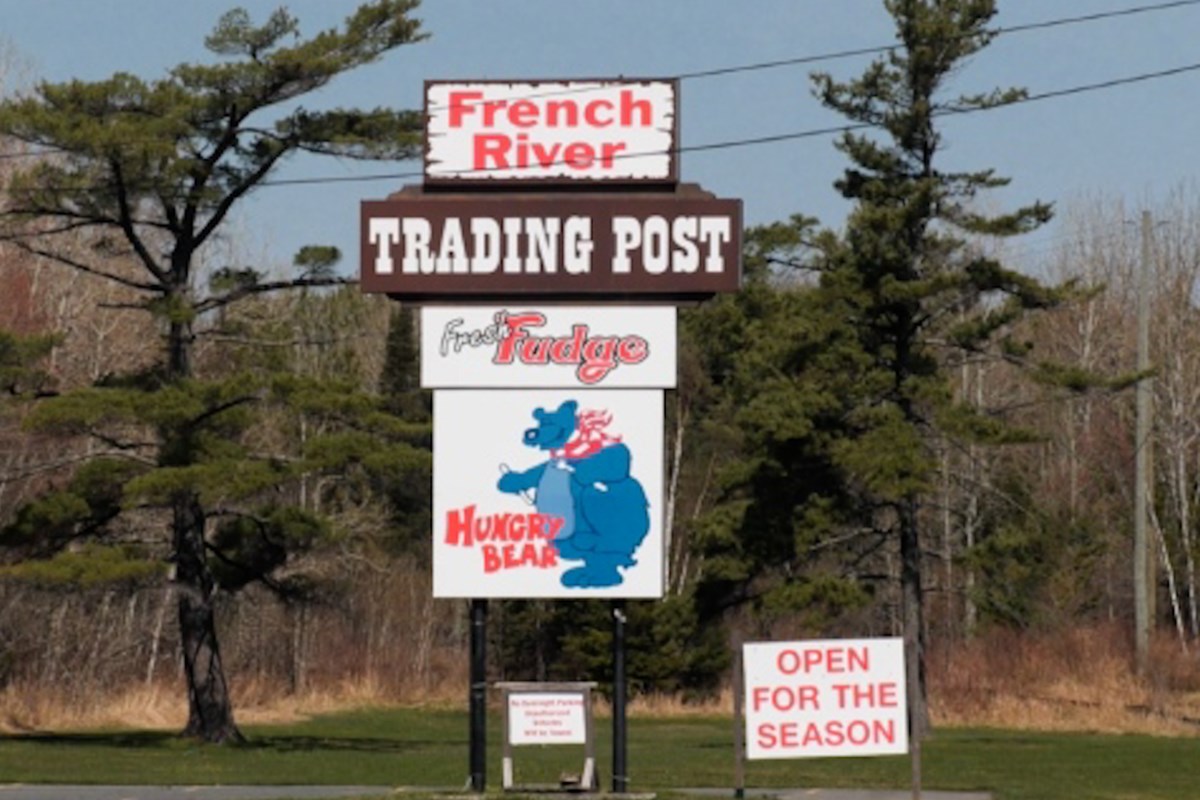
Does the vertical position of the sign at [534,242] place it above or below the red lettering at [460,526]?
above

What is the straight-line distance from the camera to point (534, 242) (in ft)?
75.8

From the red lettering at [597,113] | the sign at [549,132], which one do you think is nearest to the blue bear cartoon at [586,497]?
the sign at [549,132]

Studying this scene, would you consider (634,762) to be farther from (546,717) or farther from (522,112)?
(522,112)

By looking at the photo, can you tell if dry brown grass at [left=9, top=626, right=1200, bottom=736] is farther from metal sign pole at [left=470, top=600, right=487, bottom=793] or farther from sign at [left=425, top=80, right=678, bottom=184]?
sign at [left=425, top=80, right=678, bottom=184]

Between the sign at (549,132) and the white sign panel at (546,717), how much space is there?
5244 millimetres

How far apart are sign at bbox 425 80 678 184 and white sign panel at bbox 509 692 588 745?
524cm

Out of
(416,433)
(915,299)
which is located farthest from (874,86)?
(416,433)

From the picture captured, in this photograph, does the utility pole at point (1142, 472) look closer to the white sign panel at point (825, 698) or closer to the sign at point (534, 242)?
the sign at point (534, 242)

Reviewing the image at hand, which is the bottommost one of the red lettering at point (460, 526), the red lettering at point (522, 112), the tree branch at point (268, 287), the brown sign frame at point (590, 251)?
the red lettering at point (460, 526)

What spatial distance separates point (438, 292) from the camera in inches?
906

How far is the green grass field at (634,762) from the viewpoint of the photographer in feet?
98.8

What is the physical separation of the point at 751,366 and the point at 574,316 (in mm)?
25941

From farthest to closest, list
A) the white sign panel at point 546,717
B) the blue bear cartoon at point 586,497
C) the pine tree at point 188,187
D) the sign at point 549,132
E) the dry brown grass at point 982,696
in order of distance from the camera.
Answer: the dry brown grass at point 982,696 → the pine tree at point 188,187 → the sign at point 549,132 → the blue bear cartoon at point 586,497 → the white sign panel at point 546,717

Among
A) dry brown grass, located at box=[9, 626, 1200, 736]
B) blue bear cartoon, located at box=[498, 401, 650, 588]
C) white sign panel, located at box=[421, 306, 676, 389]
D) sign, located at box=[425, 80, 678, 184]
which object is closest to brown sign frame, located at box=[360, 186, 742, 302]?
white sign panel, located at box=[421, 306, 676, 389]
